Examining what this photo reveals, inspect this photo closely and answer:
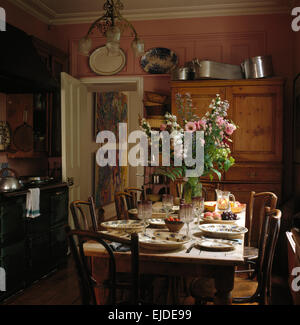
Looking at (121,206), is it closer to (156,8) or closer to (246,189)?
(246,189)

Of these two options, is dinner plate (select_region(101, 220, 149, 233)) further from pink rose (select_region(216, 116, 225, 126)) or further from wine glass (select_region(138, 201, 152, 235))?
pink rose (select_region(216, 116, 225, 126))

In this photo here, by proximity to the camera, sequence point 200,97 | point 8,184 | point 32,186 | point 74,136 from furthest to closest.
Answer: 1. point 74,136
2. point 200,97
3. point 32,186
4. point 8,184

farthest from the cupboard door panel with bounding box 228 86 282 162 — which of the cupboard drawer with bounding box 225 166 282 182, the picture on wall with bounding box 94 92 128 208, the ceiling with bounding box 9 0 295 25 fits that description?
the picture on wall with bounding box 94 92 128 208

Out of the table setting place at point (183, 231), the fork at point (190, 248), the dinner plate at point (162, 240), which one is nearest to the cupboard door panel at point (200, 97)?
the table setting place at point (183, 231)

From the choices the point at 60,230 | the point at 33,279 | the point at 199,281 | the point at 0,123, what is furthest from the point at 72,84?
the point at 199,281

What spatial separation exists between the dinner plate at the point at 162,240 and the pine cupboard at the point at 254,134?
214 cm

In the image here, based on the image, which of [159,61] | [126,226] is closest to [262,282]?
[126,226]

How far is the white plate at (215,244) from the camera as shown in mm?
1865

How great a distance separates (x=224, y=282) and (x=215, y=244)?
24cm

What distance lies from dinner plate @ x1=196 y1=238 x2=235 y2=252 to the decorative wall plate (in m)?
3.15

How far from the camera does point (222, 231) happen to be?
2152 mm

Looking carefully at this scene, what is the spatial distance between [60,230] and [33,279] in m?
0.62

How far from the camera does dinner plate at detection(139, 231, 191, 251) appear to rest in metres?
1.85

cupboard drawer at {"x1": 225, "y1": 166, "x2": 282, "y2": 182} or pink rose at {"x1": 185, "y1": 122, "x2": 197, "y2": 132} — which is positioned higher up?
pink rose at {"x1": 185, "y1": 122, "x2": 197, "y2": 132}
